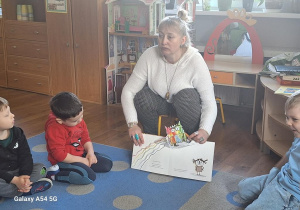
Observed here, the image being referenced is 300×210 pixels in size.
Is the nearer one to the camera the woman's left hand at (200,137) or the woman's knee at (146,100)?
the woman's left hand at (200,137)

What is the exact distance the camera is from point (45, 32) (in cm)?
376

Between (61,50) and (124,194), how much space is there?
6.95 ft

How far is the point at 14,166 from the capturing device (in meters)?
1.88

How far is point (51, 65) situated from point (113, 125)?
1.17 metres

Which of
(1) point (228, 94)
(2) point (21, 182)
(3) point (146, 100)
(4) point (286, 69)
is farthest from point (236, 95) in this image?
(2) point (21, 182)

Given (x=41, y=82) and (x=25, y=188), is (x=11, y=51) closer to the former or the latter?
(x=41, y=82)

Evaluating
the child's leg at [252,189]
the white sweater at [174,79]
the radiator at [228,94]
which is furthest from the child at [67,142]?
the radiator at [228,94]

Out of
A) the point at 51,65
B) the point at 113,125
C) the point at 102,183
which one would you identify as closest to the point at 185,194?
the point at 102,183

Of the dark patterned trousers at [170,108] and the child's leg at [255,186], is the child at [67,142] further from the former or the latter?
the child's leg at [255,186]

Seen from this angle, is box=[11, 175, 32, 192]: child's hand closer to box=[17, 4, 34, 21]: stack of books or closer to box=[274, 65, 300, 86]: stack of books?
box=[274, 65, 300, 86]: stack of books

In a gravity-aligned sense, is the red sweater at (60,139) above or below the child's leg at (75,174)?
above

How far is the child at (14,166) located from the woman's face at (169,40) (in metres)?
0.90

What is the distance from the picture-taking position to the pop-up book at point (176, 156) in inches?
80.4

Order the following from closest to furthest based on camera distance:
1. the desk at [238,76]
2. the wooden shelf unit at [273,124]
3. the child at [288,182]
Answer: the child at [288,182] < the wooden shelf unit at [273,124] < the desk at [238,76]
